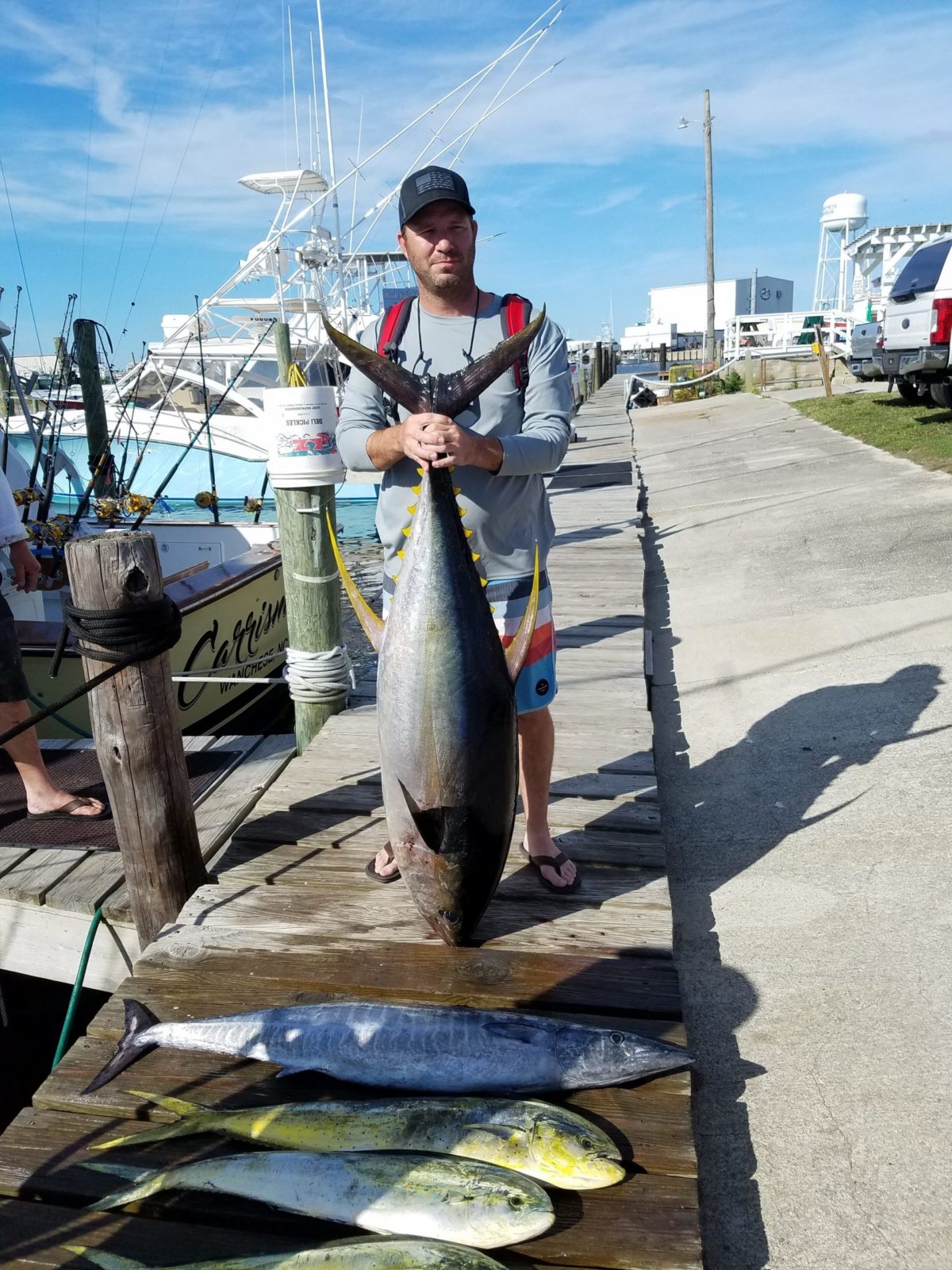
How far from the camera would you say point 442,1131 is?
1.70 meters

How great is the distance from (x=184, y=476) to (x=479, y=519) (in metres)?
22.0

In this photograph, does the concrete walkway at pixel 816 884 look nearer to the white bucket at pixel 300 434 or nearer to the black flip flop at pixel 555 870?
the black flip flop at pixel 555 870

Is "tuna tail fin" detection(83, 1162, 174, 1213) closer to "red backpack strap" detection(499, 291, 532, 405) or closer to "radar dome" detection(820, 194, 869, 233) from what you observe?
"red backpack strap" detection(499, 291, 532, 405)

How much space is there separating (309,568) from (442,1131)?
2.17 meters

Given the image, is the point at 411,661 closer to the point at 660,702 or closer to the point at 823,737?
the point at 823,737

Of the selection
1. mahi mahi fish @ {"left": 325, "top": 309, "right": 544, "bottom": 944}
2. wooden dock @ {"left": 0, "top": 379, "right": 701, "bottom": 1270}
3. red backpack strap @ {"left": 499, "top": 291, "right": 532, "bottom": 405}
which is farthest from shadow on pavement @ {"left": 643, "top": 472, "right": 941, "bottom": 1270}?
red backpack strap @ {"left": 499, "top": 291, "right": 532, "bottom": 405}

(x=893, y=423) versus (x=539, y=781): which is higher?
(x=893, y=423)

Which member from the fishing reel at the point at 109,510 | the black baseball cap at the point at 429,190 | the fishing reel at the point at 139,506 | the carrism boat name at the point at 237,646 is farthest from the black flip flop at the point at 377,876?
the fishing reel at the point at 109,510

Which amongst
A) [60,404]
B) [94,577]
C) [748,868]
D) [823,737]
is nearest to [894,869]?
[748,868]

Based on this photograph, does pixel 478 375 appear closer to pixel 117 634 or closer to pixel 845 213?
pixel 117 634

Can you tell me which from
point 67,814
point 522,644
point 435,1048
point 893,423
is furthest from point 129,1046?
point 893,423

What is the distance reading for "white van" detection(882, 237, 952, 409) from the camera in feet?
35.6

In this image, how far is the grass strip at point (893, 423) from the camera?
9922 mm

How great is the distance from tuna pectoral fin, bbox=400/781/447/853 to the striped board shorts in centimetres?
40
